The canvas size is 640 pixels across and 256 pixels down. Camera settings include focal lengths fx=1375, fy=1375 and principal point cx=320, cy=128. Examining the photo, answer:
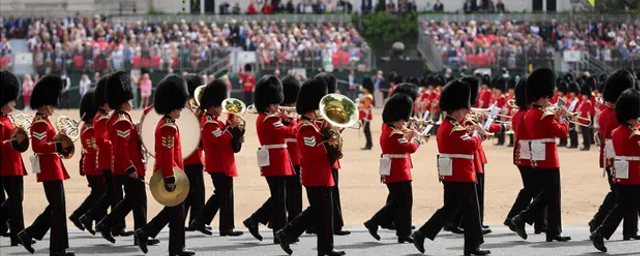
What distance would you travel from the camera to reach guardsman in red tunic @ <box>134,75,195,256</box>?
366 inches

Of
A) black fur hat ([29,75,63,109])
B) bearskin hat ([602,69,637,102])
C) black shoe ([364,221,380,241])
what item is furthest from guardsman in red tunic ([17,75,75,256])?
bearskin hat ([602,69,637,102])

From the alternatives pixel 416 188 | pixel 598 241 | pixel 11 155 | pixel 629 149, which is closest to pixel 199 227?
pixel 11 155

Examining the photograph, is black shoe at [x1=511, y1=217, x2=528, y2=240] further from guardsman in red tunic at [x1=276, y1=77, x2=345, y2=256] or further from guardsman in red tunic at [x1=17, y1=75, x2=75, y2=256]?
guardsman in red tunic at [x1=17, y1=75, x2=75, y2=256]

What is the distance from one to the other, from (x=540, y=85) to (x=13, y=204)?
4074 mm

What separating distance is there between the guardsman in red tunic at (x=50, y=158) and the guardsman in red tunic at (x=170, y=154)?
576 mm

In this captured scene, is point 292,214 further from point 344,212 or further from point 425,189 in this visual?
point 425,189

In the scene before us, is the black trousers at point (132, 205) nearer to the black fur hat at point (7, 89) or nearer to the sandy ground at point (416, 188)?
the sandy ground at point (416, 188)

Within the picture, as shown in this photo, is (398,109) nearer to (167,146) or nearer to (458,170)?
(458,170)

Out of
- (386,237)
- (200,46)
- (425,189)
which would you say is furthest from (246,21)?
(386,237)

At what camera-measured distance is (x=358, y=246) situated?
1050 centimetres

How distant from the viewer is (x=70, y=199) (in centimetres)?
1416

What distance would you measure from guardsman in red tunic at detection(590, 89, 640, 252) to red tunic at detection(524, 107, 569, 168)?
0.48 m

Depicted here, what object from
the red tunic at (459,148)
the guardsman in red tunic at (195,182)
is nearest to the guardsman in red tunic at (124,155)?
the guardsman in red tunic at (195,182)

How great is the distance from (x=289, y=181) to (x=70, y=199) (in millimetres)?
4002
